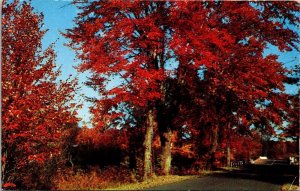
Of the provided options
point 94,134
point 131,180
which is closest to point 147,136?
point 131,180

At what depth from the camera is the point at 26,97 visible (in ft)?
52.1

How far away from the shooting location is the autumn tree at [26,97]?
609 inches

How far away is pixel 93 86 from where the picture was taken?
2227 centimetres

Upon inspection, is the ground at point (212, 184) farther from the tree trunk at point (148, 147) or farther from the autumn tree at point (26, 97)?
the autumn tree at point (26, 97)

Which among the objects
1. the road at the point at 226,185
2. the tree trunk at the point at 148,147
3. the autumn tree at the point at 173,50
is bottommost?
the road at the point at 226,185

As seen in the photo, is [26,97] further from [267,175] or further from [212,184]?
[267,175]

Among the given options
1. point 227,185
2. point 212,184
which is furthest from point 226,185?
point 212,184

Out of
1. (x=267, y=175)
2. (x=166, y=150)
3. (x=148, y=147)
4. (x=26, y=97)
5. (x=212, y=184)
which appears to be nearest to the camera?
(x=26, y=97)

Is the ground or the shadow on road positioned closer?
the ground

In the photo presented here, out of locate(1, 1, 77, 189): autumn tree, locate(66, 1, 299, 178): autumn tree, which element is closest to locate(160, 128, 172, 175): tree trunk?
locate(66, 1, 299, 178): autumn tree

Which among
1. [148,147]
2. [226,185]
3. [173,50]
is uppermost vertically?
[173,50]

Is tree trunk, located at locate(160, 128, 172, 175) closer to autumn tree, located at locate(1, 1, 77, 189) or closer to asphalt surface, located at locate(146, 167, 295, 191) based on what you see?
asphalt surface, located at locate(146, 167, 295, 191)

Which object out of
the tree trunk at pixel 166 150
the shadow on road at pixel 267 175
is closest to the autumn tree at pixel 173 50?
the tree trunk at pixel 166 150

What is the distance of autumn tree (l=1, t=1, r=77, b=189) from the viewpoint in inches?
609
